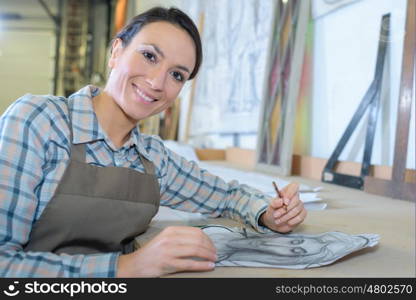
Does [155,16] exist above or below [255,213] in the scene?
above

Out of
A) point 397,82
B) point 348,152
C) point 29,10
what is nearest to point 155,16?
point 397,82

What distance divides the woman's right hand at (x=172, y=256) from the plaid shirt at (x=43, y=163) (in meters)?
0.04

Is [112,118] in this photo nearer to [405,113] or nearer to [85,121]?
[85,121]

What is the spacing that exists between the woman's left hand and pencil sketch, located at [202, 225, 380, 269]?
0.09 ft

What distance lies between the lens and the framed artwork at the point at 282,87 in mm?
2197

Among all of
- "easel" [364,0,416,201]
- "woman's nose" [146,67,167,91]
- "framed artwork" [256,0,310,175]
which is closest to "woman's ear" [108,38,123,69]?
"woman's nose" [146,67,167,91]

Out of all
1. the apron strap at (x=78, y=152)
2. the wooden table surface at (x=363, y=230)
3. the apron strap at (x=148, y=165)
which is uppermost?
the apron strap at (x=78, y=152)

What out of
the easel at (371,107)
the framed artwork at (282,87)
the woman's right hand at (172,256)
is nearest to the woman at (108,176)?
the woman's right hand at (172,256)

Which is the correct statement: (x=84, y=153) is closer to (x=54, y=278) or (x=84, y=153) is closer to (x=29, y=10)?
(x=54, y=278)

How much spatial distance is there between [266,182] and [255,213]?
774mm

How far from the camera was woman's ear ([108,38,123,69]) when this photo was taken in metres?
0.99

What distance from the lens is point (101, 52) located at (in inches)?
331

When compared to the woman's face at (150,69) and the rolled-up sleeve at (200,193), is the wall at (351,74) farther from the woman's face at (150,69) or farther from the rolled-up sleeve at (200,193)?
the woman's face at (150,69)

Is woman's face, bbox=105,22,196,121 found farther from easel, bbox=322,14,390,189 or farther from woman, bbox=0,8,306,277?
easel, bbox=322,14,390,189
